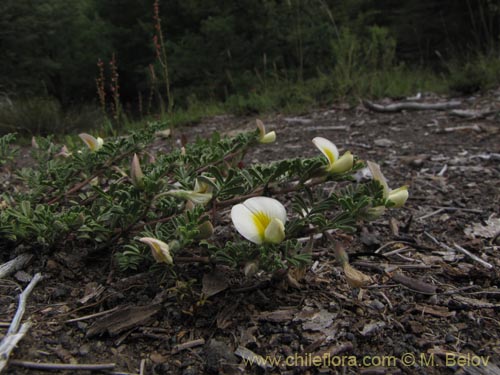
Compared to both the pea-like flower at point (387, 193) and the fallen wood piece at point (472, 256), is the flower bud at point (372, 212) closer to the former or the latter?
the pea-like flower at point (387, 193)

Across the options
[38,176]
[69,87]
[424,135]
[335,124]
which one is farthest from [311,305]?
[69,87]

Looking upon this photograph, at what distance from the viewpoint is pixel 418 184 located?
2400mm

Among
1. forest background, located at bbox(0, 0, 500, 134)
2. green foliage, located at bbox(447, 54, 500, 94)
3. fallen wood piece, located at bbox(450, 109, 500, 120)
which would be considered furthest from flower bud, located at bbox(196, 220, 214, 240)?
green foliage, located at bbox(447, 54, 500, 94)

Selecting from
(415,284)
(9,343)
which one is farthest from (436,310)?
(9,343)

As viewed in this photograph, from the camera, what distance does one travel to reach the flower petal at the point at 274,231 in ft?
3.42

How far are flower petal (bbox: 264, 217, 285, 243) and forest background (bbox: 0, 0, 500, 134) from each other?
4.90m

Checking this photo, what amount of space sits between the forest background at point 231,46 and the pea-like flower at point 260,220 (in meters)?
4.82

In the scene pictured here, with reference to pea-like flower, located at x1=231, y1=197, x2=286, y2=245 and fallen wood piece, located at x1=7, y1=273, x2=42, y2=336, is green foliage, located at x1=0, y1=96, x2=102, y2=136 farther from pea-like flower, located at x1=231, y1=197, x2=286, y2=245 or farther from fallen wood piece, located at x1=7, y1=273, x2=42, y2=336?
pea-like flower, located at x1=231, y1=197, x2=286, y2=245

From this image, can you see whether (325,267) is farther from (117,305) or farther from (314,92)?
(314,92)

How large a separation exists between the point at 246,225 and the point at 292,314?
319mm

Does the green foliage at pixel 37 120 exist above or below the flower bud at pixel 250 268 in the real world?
below

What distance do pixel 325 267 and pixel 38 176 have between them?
3.70 feet

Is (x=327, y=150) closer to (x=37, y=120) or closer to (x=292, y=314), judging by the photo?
(x=292, y=314)

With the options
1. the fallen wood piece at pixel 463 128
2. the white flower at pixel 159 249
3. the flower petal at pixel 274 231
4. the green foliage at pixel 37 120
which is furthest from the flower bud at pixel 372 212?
the green foliage at pixel 37 120
